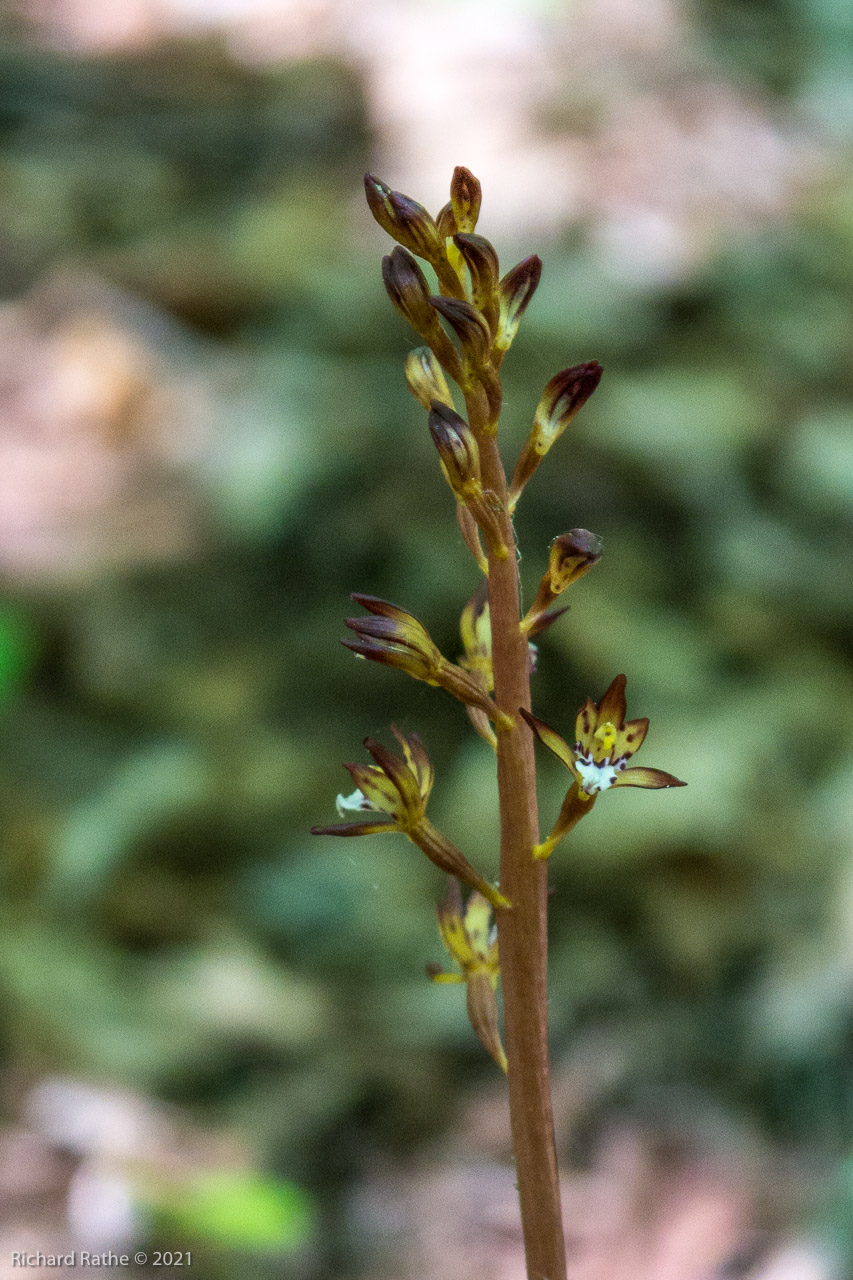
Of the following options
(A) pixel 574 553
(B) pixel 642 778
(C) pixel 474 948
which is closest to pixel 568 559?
(A) pixel 574 553

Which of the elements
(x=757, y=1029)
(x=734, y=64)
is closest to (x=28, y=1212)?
(x=757, y=1029)

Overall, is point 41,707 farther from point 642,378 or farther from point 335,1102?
point 642,378

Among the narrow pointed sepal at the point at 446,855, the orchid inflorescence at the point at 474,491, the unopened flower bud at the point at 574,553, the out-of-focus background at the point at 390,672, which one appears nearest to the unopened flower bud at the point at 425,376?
the orchid inflorescence at the point at 474,491

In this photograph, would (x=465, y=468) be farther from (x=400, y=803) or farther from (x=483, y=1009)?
(x=483, y=1009)

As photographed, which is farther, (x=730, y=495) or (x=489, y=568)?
(x=730, y=495)

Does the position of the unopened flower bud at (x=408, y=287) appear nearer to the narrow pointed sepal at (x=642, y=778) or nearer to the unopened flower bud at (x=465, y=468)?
the unopened flower bud at (x=465, y=468)

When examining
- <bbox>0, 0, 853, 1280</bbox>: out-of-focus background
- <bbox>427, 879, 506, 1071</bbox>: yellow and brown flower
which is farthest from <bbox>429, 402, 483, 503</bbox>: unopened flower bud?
<bbox>0, 0, 853, 1280</bbox>: out-of-focus background
